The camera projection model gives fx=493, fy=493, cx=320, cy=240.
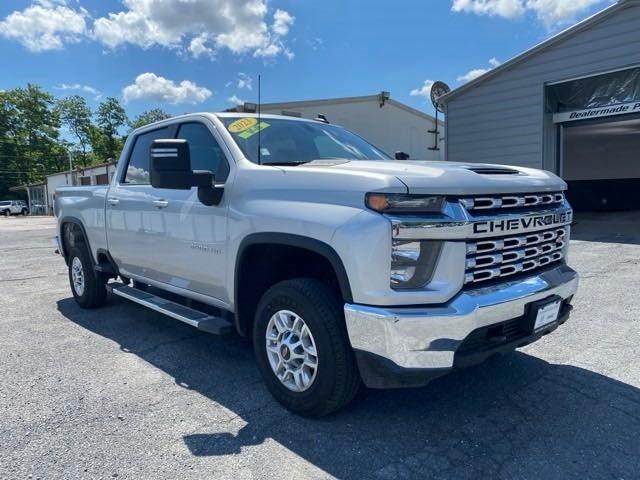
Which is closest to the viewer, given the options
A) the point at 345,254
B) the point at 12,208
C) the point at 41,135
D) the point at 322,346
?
the point at 345,254

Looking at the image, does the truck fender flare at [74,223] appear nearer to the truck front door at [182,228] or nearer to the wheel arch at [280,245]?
the truck front door at [182,228]

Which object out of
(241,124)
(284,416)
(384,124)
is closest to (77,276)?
(241,124)

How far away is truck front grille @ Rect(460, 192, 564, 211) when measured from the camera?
2646 mm

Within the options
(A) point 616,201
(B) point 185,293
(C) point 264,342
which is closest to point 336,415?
(C) point 264,342

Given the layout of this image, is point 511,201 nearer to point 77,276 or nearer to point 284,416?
point 284,416

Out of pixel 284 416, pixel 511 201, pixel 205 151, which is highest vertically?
pixel 205 151

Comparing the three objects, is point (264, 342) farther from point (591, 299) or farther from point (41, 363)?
point (591, 299)

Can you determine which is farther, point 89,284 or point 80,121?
point 80,121

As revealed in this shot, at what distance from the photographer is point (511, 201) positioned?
2.85 meters

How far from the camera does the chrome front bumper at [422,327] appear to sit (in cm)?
246

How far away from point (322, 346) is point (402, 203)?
3.04 feet

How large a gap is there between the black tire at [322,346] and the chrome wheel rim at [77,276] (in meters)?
3.71

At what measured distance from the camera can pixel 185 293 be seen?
407cm

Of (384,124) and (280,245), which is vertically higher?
(384,124)
